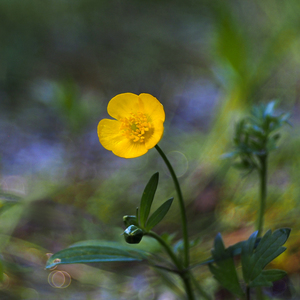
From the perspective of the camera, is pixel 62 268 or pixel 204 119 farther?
pixel 204 119

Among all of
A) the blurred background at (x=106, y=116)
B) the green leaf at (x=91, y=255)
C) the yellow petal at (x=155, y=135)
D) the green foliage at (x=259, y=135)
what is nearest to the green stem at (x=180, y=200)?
the yellow petal at (x=155, y=135)

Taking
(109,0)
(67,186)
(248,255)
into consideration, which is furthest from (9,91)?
(248,255)

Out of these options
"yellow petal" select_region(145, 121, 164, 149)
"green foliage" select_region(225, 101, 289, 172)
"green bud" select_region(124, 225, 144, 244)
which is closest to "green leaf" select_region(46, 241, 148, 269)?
"green bud" select_region(124, 225, 144, 244)

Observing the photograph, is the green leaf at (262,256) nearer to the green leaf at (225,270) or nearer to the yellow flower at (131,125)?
the green leaf at (225,270)

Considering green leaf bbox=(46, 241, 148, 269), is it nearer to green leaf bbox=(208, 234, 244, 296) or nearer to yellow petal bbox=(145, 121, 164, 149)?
green leaf bbox=(208, 234, 244, 296)

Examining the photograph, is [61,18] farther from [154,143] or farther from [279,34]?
[154,143]

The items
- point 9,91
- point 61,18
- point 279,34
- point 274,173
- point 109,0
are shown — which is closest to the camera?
point 274,173
